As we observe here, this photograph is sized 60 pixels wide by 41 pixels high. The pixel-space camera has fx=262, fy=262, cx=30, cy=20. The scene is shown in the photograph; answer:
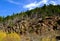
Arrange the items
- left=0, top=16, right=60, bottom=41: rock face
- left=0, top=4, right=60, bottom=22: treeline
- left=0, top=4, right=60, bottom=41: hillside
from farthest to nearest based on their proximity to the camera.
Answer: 1. left=0, top=4, right=60, bottom=22: treeline
2. left=0, top=16, right=60, bottom=41: rock face
3. left=0, top=4, right=60, bottom=41: hillside

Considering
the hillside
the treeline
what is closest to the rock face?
the hillside

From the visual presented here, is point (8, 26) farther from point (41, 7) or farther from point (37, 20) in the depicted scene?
point (41, 7)

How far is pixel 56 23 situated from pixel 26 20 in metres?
3.13

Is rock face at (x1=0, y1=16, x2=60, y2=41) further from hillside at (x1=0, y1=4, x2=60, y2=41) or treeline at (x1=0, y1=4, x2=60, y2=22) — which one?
treeline at (x1=0, y1=4, x2=60, y2=22)

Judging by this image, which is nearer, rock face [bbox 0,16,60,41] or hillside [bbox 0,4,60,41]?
hillside [bbox 0,4,60,41]

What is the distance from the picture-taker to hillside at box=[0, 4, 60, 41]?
25011 millimetres

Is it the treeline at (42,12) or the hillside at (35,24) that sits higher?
the treeline at (42,12)

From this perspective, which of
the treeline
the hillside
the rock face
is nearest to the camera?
the hillside

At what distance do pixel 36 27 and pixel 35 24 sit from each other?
1.67ft

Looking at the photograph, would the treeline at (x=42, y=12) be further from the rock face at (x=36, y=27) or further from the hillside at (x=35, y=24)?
the rock face at (x=36, y=27)

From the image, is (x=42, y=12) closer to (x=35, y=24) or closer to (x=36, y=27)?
(x=35, y=24)

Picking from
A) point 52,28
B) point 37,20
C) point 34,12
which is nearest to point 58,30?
point 52,28

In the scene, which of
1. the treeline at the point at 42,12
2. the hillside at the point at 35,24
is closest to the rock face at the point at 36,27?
the hillside at the point at 35,24

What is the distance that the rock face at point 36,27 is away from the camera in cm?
2517
